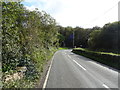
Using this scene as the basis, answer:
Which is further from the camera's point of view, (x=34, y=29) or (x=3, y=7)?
(x=34, y=29)

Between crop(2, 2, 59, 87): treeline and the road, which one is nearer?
the road

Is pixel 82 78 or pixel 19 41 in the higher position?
pixel 19 41

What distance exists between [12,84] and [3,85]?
402 mm

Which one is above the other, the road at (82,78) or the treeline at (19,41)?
the treeline at (19,41)

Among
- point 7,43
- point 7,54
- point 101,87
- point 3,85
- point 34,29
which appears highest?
point 34,29

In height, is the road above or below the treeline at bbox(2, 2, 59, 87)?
below

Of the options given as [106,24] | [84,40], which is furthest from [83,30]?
[106,24]

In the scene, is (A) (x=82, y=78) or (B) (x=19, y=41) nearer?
(A) (x=82, y=78)

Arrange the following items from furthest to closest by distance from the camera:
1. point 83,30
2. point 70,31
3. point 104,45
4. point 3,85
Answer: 1. point 70,31
2. point 83,30
3. point 104,45
4. point 3,85

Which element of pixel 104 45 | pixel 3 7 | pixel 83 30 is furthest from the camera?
pixel 83 30

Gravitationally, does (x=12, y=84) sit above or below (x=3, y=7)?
below

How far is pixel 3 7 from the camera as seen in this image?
6.79 metres

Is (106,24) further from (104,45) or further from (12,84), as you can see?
(12,84)

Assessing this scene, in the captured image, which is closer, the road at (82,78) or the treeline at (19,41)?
the road at (82,78)
